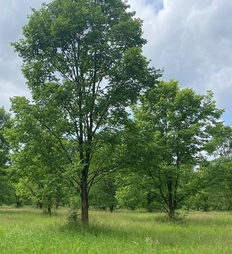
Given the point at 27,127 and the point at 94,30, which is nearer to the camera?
the point at 27,127

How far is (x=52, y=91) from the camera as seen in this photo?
38.6ft

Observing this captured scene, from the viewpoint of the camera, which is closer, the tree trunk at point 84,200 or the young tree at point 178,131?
the tree trunk at point 84,200

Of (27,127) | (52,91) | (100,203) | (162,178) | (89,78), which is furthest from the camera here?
(100,203)

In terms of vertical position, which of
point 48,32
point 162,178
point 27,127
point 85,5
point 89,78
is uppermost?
point 85,5

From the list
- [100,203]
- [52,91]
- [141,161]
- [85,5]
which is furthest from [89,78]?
[100,203]

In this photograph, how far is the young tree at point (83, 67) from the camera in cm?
1159

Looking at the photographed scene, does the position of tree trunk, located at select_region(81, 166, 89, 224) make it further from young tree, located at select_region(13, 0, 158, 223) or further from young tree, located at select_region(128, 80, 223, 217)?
young tree, located at select_region(128, 80, 223, 217)

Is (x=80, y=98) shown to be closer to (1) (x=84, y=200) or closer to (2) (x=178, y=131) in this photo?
(1) (x=84, y=200)

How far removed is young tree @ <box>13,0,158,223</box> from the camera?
38.0 ft

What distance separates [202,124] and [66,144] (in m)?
11.5

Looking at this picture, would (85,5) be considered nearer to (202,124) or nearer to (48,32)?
(48,32)

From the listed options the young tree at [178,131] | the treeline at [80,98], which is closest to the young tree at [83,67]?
the treeline at [80,98]

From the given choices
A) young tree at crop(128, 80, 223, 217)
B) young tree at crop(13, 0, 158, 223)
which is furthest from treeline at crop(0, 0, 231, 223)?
young tree at crop(128, 80, 223, 217)

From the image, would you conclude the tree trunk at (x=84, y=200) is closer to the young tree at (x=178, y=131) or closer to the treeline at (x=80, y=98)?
the treeline at (x=80, y=98)
